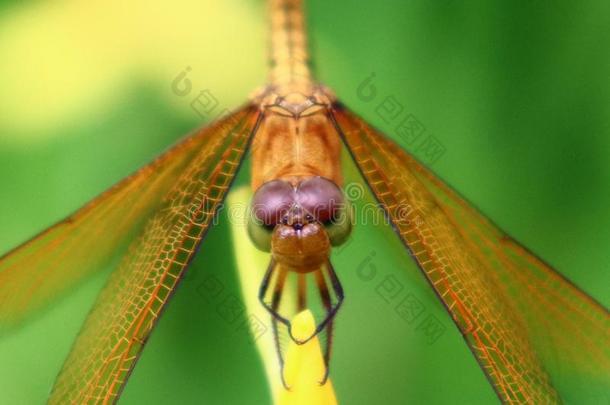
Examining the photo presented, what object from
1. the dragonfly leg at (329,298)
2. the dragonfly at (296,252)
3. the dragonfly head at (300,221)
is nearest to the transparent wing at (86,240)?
the dragonfly at (296,252)

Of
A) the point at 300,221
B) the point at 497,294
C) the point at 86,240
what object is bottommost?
the point at 497,294

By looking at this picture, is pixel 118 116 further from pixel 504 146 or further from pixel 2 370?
pixel 504 146

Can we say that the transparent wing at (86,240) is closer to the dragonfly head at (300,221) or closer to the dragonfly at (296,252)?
the dragonfly at (296,252)

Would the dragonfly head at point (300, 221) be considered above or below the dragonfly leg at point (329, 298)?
above

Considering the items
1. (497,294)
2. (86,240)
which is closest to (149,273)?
(86,240)

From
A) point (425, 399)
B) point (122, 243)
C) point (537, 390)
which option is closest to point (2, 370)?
point (122, 243)

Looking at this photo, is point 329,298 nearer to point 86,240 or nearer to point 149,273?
point 149,273

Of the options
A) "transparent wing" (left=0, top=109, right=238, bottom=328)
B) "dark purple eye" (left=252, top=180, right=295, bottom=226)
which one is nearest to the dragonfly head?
"dark purple eye" (left=252, top=180, right=295, bottom=226)
